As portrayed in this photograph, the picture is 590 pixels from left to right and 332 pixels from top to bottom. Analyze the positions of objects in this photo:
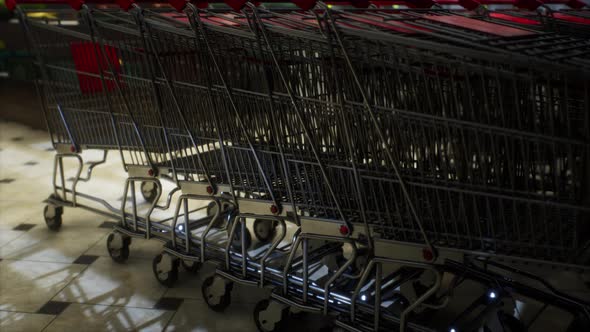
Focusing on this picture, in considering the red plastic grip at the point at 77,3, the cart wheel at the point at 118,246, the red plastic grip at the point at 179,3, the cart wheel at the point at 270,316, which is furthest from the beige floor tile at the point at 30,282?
the red plastic grip at the point at 179,3

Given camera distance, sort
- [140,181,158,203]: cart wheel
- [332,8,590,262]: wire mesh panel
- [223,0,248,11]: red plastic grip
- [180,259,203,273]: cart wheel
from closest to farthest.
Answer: [332,8,590,262]: wire mesh panel < [223,0,248,11]: red plastic grip < [180,259,203,273]: cart wheel < [140,181,158,203]: cart wheel

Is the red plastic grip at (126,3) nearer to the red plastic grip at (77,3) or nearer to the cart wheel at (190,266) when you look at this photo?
the red plastic grip at (77,3)

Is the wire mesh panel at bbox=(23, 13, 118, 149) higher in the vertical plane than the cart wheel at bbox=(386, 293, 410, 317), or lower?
higher

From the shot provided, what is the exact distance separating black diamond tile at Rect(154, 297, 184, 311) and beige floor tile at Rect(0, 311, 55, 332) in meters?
0.54

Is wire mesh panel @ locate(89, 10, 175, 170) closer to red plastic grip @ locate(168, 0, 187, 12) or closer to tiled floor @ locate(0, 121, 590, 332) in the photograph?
red plastic grip @ locate(168, 0, 187, 12)

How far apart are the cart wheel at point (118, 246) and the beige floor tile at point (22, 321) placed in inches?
25.4

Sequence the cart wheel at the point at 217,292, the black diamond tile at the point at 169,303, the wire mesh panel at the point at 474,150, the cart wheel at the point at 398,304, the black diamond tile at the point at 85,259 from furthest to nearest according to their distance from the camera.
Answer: the black diamond tile at the point at 85,259
the black diamond tile at the point at 169,303
the cart wheel at the point at 217,292
the cart wheel at the point at 398,304
the wire mesh panel at the point at 474,150

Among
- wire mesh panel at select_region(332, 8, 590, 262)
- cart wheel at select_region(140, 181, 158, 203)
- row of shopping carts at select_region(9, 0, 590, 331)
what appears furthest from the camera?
cart wheel at select_region(140, 181, 158, 203)

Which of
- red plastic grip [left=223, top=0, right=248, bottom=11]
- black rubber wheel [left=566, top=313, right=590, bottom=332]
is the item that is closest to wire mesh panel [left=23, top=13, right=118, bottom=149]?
red plastic grip [left=223, top=0, right=248, bottom=11]

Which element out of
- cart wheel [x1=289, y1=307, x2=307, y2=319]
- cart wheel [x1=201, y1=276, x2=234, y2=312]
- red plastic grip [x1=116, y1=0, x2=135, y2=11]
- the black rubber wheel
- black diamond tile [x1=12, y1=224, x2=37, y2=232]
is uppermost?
red plastic grip [x1=116, y1=0, x2=135, y2=11]

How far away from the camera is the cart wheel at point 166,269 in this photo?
10.7 ft

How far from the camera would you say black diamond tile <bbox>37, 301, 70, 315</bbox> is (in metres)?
3.07

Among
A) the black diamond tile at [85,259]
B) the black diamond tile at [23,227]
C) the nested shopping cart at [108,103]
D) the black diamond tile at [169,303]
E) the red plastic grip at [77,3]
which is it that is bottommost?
the black diamond tile at [23,227]

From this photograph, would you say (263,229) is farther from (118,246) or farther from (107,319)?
(107,319)
